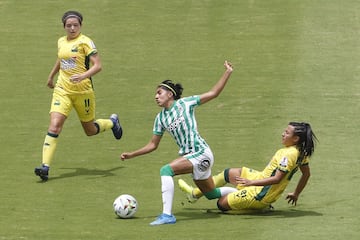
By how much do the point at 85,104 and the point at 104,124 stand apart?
0.85m

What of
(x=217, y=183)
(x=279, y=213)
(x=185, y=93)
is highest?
(x=185, y=93)

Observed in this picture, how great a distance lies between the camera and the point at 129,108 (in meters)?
20.6

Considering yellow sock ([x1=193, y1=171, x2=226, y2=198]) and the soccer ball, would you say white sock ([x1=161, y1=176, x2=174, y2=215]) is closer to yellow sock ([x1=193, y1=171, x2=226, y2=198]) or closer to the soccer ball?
the soccer ball

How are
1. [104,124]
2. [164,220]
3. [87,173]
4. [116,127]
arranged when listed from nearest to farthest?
[164,220], [87,173], [104,124], [116,127]

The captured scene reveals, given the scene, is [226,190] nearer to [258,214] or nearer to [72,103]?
[258,214]

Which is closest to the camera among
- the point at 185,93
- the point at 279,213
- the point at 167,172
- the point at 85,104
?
the point at 167,172

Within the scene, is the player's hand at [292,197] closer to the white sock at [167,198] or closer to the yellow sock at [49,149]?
the white sock at [167,198]

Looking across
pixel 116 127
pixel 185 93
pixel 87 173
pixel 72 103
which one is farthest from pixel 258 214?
pixel 185 93

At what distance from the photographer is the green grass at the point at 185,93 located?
47.0 ft

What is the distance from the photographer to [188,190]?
15.3 metres

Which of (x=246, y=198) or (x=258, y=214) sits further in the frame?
(x=258, y=214)

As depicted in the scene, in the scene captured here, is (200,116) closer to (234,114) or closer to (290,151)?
(234,114)

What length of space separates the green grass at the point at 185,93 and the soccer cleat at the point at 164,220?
4.6 inches

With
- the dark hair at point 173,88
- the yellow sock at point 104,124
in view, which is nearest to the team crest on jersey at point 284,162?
the dark hair at point 173,88
